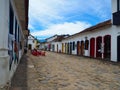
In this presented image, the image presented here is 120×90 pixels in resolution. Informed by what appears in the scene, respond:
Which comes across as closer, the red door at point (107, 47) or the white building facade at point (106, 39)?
the white building facade at point (106, 39)

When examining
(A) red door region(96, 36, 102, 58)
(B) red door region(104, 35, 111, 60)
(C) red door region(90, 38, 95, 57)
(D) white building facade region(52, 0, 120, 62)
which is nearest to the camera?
(D) white building facade region(52, 0, 120, 62)

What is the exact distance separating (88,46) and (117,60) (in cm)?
1124

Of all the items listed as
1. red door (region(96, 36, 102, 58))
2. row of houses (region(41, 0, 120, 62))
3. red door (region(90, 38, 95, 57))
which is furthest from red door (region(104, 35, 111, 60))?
red door (region(90, 38, 95, 57))

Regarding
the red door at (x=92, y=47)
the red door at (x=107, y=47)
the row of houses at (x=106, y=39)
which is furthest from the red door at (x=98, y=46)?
the red door at (x=107, y=47)

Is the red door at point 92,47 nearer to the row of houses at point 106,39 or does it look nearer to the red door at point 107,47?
the row of houses at point 106,39

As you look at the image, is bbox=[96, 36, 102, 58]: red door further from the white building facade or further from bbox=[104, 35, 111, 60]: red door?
bbox=[104, 35, 111, 60]: red door

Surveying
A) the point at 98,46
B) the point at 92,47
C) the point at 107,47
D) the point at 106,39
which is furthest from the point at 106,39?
the point at 92,47

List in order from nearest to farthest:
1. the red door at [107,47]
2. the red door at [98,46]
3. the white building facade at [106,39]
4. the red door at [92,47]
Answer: the white building facade at [106,39] < the red door at [107,47] < the red door at [98,46] < the red door at [92,47]

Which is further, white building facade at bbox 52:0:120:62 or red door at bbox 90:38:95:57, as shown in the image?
red door at bbox 90:38:95:57

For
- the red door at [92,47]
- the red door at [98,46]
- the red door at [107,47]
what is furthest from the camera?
the red door at [92,47]

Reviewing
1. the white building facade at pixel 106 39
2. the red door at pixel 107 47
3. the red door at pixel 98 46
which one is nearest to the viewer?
the white building facade at pixel 106 39

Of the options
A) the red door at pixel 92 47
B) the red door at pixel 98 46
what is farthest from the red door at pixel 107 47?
the red door at pixel 92 47

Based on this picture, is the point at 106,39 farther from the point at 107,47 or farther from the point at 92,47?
the point at 92,47

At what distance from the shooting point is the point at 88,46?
109ft
